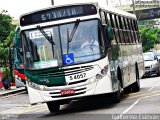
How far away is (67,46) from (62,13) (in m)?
0.99

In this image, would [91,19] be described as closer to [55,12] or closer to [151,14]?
[55,12]

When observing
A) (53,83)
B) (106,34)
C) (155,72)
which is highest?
(106,34)

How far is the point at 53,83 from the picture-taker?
46.8 ft

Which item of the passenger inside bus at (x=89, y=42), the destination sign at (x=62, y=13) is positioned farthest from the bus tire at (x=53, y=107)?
the destination sign at (x=62, y=13)

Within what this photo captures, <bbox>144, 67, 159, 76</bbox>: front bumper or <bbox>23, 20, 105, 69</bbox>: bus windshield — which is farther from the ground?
<bbox>23, 20, 105, 69</bbox>: bus windshield

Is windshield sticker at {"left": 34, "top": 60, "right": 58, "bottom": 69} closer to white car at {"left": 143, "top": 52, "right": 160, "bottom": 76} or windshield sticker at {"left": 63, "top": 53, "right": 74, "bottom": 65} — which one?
windshield sticker at {"left": 63, "top": 53, "right": 74, "bottom": 65}

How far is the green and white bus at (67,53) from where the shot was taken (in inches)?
557

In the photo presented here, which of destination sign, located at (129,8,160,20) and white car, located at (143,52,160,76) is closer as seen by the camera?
white car, located at (143,52,160,76)

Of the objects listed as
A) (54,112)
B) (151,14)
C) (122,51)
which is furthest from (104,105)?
(151,14)

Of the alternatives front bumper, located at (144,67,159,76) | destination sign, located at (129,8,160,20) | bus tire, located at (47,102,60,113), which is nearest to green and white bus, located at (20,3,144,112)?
bus tire, located at (47,102,60,113)

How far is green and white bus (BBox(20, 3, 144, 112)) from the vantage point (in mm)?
14156

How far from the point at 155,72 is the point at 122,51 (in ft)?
→ 49.1

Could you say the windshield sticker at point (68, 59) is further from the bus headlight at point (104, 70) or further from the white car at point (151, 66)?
the white car at point (151, 66)

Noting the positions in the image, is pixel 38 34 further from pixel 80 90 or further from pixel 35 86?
pixel 80 90
